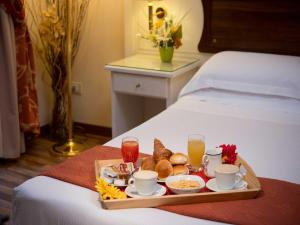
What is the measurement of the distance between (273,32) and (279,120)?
0.93 meters

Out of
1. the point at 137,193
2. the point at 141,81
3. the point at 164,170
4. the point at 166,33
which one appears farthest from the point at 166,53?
the point at 137,193

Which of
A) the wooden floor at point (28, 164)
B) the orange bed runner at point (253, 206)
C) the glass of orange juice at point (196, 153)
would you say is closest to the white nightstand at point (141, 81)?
the wooden floor at point (28, 164)

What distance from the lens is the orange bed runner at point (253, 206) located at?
1587 millimetres

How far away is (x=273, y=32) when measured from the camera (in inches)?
131

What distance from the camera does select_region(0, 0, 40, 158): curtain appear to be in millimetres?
3379

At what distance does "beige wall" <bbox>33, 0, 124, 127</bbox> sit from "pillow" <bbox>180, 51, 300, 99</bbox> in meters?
1.08

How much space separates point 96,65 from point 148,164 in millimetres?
2309

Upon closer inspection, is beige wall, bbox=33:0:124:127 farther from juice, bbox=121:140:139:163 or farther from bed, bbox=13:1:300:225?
juice, bbox=121:140:139:163

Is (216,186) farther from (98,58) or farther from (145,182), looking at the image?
(98,58)

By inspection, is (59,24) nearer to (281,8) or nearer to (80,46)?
(80,46)

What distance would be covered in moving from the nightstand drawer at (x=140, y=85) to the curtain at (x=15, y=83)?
650mm

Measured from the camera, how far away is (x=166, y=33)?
137 inches

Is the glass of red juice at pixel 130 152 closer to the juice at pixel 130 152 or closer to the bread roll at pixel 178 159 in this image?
the juice at pixel 130 152

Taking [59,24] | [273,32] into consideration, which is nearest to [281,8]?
[273,32]
